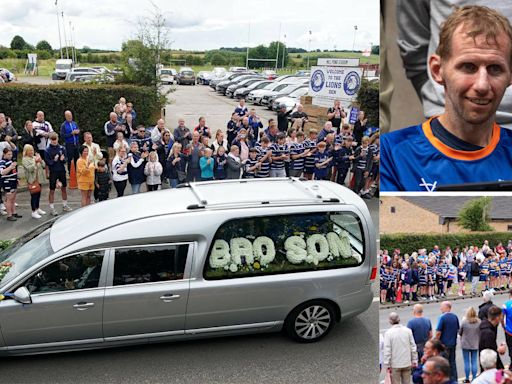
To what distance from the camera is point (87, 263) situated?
6.64 meters

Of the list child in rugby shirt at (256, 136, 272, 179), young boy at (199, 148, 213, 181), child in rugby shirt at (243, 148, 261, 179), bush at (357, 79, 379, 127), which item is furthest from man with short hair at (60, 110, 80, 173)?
bush at (357, 79, 379, 127)

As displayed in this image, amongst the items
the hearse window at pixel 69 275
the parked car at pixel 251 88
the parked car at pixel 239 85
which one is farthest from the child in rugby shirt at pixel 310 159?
the parked car at pixel 239 85

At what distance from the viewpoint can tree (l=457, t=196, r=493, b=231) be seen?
252 cm

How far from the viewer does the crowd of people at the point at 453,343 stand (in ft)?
8.57

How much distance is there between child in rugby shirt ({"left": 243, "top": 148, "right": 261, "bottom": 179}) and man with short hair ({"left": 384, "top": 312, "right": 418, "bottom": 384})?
35.1 ft

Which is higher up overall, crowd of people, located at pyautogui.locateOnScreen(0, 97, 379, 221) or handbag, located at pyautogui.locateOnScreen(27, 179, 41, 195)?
crowd of people, located at pyautogui.locateOnScreen(0, 97, 379, 221)

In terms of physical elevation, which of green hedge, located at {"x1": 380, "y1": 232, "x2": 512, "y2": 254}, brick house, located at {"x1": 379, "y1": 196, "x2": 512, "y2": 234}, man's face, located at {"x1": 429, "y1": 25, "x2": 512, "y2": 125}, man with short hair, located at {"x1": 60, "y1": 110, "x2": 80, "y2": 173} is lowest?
man with short hair, located at {"x1": 60, "y1": 110, "x2": 80, "y2": 173}

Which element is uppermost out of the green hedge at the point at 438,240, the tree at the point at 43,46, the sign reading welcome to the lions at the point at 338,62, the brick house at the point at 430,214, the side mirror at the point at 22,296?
the tree at the point at 43,46

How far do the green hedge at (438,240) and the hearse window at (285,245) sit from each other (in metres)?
4.40

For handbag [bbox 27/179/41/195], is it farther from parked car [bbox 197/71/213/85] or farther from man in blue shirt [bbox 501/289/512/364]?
parked car [bbox 197/71/213/85]

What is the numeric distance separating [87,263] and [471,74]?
5.19 meters

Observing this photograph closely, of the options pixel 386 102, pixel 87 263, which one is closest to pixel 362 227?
pixel 87 263

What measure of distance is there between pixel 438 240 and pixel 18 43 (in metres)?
89.5

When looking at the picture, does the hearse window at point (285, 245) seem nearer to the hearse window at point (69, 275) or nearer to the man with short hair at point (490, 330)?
the hearse window at point (69, 275)
